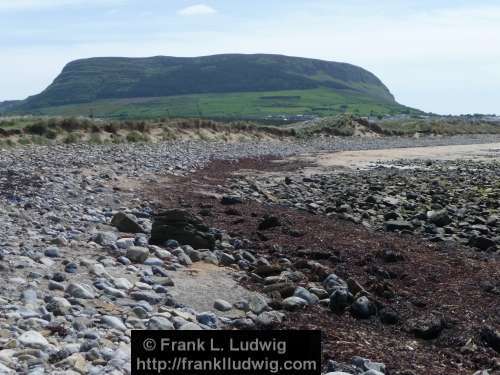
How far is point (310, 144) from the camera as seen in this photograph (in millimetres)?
57656

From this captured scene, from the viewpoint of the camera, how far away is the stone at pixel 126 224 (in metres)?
11.9

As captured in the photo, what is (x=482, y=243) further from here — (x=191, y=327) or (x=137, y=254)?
(x=191, y=327)

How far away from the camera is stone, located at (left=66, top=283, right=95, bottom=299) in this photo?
7.49m

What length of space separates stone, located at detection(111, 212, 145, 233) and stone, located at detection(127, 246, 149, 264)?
2.03 m

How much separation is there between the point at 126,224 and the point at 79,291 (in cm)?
450

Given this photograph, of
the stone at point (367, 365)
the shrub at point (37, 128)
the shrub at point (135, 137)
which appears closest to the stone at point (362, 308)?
the stone at point (367, 365)

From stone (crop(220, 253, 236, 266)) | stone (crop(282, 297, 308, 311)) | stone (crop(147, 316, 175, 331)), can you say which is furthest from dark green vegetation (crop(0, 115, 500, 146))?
stone (crop(147, 316, 175, 331))

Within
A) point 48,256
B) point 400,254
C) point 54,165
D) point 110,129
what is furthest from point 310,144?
point 48,256

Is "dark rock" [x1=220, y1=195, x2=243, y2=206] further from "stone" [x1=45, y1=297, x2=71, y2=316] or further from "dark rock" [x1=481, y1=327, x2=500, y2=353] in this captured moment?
"stone" [x1=45, y1=297, x2=71, y2=316]

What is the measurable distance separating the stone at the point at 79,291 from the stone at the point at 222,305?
1.71 meters

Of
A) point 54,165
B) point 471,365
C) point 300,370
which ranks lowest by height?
point 471,365

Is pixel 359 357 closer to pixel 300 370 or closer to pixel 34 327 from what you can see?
pixel 300 370

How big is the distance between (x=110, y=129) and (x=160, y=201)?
980 inches

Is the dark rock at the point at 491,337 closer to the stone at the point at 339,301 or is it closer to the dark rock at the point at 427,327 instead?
the dark rock at the point at 427,327
